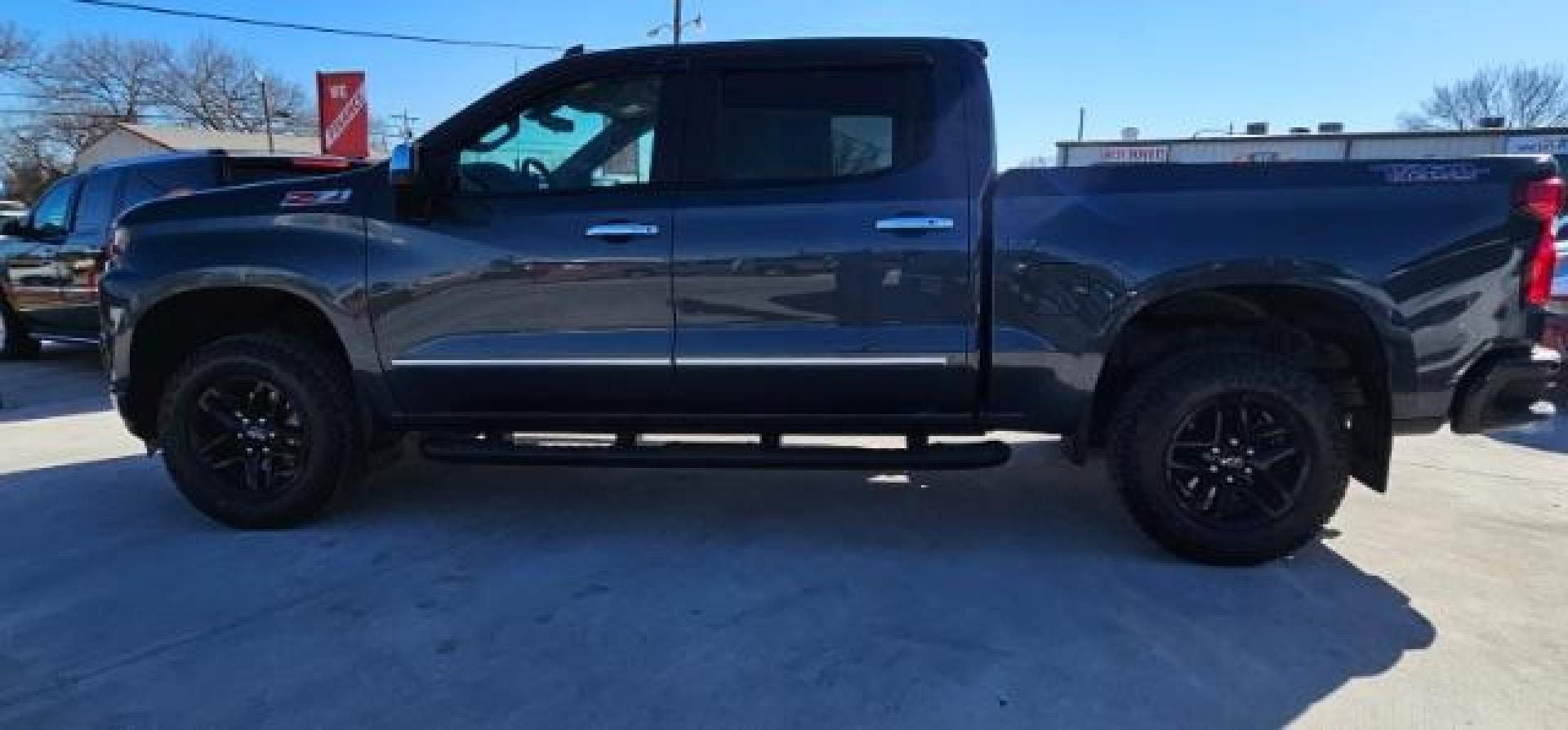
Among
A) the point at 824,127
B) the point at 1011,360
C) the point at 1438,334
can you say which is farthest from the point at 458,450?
the point at 1438,334

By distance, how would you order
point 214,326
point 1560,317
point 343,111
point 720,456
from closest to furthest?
point 720,456, point 214,326, point 1560,317, point 343,111

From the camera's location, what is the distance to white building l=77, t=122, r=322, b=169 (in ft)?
186

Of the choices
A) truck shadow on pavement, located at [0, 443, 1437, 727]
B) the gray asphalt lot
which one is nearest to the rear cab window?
the gray asphalt lot

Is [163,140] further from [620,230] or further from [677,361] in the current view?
[677,361]

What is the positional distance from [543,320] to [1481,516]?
422 cm

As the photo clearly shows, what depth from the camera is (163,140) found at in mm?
57281

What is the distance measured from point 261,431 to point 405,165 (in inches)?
53.9

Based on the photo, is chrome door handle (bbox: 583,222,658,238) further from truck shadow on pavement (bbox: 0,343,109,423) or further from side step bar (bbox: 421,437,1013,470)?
truck shadow on pavement (bbox: 0,343,109,423)

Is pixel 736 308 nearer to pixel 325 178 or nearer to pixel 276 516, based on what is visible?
pixel 325 178

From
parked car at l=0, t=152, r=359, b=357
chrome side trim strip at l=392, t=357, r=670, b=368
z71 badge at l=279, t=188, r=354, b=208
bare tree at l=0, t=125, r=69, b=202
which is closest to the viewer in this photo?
chrome side trim strip at l=392, t=357, r=670, b=368

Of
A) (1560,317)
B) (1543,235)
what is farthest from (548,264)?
(1560,317)

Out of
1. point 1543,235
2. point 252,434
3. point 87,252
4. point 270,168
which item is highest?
point 270,168

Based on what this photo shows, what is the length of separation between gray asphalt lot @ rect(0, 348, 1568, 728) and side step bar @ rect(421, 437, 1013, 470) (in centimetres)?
35

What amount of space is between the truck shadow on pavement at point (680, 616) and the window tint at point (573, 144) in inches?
57.9
